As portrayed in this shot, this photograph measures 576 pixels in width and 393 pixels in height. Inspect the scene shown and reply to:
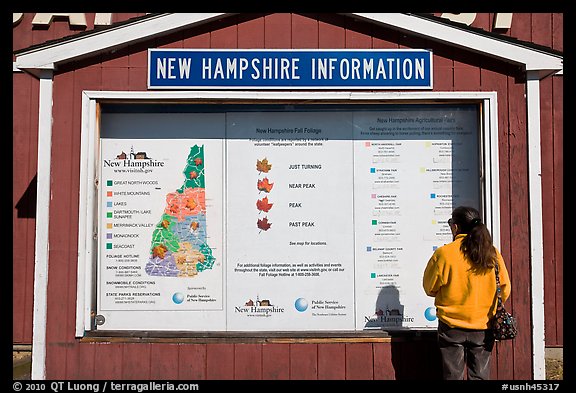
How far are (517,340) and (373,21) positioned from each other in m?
3.07

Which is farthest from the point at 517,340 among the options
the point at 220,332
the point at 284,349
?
the point at 220,332

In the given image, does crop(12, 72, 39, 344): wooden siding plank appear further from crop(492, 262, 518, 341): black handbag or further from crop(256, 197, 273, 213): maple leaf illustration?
crop(492, 262, 518, 341): black handbag

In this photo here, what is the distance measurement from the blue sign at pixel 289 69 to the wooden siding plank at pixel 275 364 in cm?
235

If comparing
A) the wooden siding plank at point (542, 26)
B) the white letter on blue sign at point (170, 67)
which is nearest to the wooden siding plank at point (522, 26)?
the wooden siding plank at point (542, 26)

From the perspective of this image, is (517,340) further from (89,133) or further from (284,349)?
(89,133)

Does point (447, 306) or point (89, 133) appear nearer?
point (447, 306)

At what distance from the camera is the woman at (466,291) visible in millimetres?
4199

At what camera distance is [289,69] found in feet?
16.1

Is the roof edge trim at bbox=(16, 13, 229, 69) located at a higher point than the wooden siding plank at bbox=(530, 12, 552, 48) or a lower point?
lower

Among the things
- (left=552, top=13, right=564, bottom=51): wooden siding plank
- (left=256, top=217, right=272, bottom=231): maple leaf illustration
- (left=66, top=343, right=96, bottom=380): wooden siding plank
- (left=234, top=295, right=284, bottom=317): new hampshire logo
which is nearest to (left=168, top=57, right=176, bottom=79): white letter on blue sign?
(left=256, top=217, right=272, bottom=231): maple leaf illustration

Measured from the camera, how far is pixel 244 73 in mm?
4910

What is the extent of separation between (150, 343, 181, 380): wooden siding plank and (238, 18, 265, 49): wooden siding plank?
2.76 metres

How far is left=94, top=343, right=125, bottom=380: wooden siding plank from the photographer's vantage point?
4.80 m

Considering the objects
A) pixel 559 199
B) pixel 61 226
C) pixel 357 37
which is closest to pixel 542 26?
pixel 559 199
